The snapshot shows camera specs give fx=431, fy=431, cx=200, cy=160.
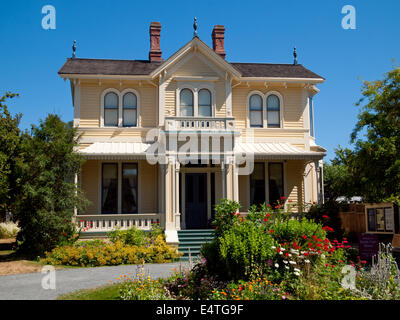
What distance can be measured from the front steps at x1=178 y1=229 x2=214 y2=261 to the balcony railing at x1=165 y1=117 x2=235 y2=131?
4534 mm

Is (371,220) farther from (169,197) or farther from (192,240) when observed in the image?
(169,197)

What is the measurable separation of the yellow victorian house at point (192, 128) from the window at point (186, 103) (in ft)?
0.16

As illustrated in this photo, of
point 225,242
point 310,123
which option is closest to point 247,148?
→ point 310,123

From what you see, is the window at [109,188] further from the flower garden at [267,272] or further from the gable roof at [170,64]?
the flower garden at [267,272]

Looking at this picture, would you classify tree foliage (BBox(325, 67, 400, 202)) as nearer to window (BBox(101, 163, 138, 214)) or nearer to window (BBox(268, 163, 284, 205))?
window (BBox(268, 163, 284, 205))

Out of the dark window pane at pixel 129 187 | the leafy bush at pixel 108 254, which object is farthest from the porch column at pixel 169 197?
the dark window pane at pixel 129 187

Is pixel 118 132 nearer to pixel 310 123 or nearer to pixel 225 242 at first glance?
pixel 310 123

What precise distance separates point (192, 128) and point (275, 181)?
5.47 meters

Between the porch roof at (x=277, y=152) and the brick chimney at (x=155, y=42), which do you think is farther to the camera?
the brick chimney at (x=155, y=42)

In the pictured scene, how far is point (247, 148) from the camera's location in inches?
804

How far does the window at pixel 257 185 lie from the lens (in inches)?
843

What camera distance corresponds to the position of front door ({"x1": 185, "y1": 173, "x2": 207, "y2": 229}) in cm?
2061
